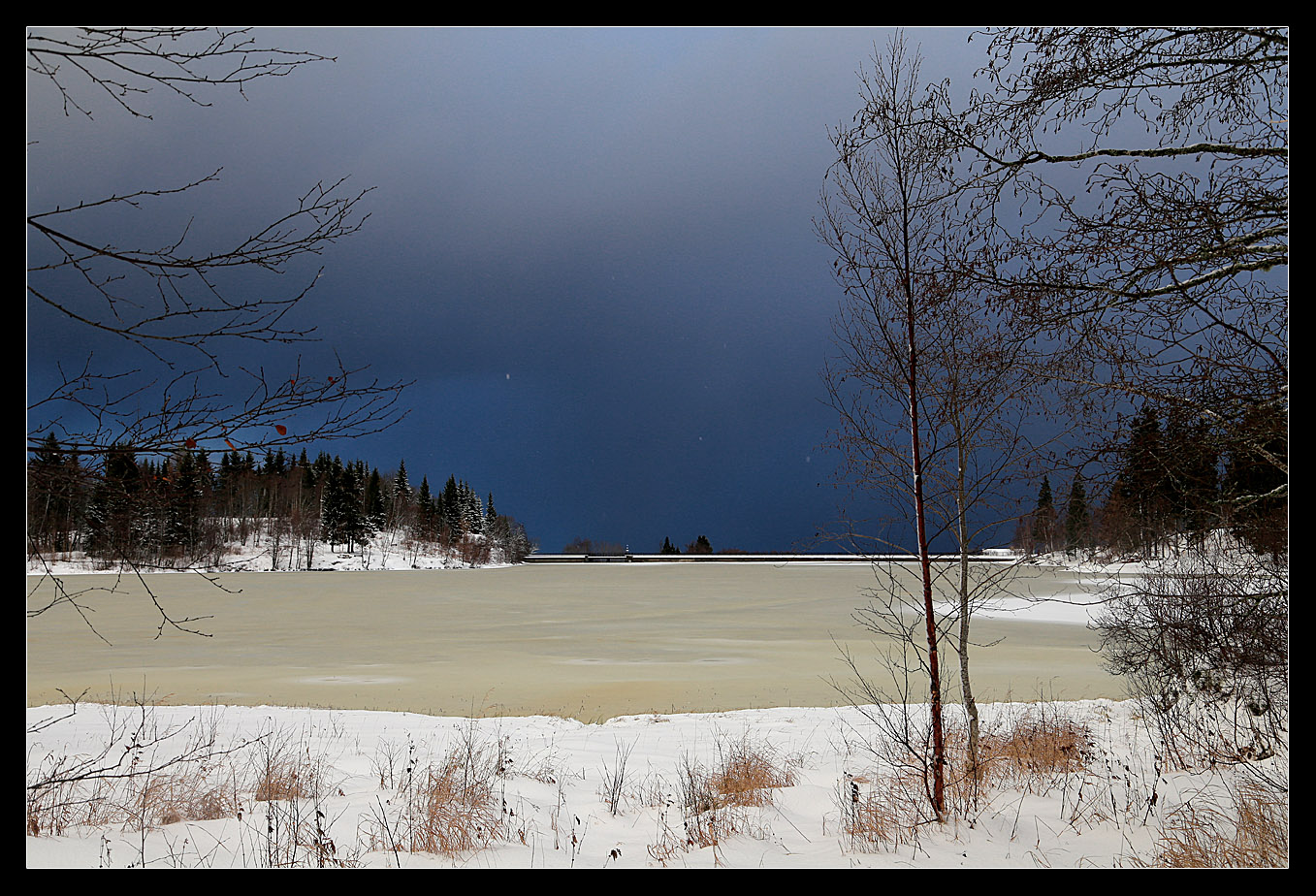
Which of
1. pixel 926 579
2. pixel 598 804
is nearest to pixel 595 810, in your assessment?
pixel 598 804

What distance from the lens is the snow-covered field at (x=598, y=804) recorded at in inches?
182

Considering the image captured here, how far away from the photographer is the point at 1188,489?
5.55 metres

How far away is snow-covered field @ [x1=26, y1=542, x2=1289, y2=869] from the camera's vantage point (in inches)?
182

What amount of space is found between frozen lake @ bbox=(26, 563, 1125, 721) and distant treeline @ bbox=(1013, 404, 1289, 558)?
168 centimetres

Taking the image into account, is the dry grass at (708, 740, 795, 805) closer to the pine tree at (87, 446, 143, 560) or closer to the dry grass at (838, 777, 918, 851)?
the dry grass at (838, 777, 918, 851)

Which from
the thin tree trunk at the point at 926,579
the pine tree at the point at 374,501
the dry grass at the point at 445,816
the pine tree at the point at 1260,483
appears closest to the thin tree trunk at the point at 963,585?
the thin tree trunk at the point at 926,579

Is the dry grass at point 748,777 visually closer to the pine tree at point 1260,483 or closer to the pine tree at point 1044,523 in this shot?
the pine tree at point 1044,523

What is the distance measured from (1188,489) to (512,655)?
1696 centimetres

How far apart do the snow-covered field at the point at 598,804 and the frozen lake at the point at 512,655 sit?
170 centimetres

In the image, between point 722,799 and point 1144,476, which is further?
point 722,799

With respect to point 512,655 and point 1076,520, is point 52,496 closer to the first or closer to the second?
point 1076,520
